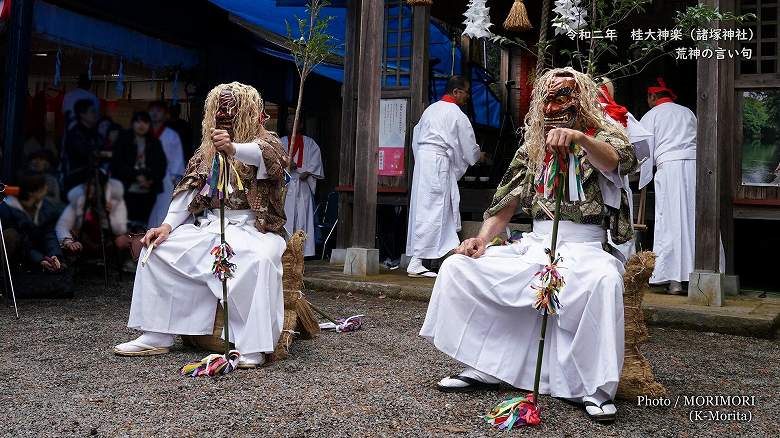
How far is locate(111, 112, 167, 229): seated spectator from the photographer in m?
9.02

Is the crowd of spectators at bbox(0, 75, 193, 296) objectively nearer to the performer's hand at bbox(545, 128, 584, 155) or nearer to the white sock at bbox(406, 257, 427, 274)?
the white sock at bbox(406, 257, 427, 274)

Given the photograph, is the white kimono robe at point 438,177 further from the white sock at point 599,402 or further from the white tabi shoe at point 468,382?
the white sock at point 599,402

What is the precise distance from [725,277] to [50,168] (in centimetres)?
689

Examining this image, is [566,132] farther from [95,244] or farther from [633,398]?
[95,244]

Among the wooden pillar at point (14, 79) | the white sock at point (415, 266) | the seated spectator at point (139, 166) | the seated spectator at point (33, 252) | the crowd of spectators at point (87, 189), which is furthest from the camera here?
the seated spectator at point (139, 166)

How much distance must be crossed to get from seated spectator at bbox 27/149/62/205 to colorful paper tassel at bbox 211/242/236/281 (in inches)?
173

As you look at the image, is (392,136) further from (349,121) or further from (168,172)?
(168,172)

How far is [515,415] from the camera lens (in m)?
3.02

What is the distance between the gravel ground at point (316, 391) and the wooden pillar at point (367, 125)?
2.31 metres

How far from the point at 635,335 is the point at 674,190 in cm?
371

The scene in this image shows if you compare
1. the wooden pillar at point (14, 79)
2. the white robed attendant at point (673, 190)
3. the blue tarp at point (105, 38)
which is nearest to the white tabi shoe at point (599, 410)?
the white robed attendant at point (673, 190)

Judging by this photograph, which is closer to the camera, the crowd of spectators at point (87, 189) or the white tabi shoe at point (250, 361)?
the white tabi shoe at point (250, 361)

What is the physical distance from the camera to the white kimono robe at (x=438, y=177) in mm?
7746

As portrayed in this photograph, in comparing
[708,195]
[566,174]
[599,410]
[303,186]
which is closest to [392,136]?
[303,186]
